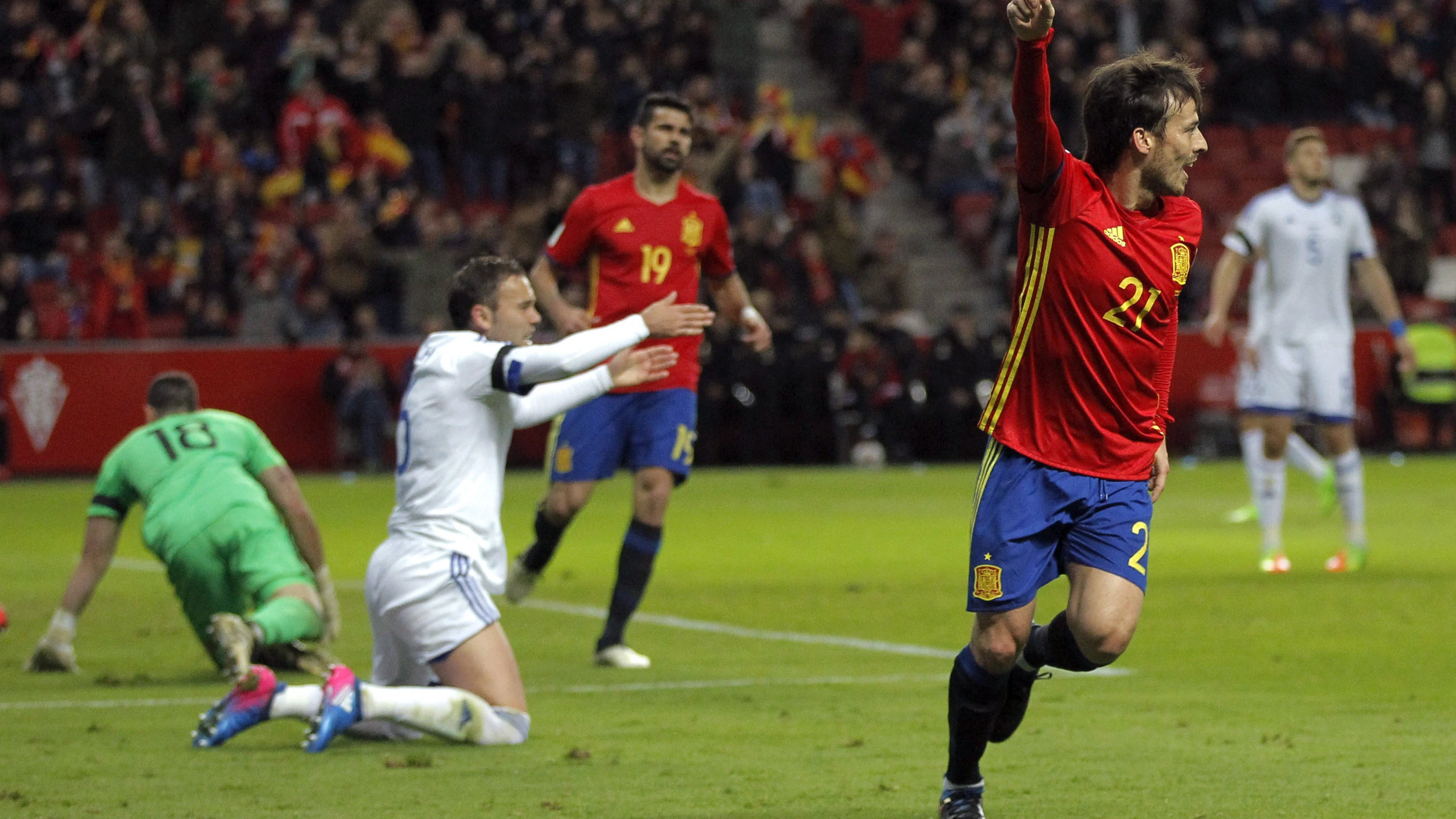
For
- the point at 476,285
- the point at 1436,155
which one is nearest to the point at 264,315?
the point at 1436,155

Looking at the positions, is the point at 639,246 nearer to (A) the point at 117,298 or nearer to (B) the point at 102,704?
(B) the point at 102,704

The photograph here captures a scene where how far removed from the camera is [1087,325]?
5.68 m

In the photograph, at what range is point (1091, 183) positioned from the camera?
568 cm

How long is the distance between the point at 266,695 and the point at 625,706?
5.64 ft

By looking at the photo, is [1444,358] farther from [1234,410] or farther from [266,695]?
[266,695]

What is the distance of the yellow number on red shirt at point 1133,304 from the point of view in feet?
18.7

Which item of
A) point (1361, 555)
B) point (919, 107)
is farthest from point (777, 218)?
point (1361, 555)

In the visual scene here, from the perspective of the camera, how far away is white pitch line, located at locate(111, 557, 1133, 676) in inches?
377

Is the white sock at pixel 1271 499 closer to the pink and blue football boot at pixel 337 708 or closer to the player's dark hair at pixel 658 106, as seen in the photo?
the player's dark hair at pixel 658 106

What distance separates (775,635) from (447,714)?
3.54 m

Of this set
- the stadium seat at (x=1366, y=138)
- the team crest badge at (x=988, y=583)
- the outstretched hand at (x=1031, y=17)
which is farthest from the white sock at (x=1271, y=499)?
the stadium seat at (x=1366, y=138)

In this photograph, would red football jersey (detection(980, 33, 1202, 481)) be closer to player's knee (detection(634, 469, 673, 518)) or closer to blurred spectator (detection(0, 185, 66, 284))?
player's knee (detection(634, 469, 673, 518))

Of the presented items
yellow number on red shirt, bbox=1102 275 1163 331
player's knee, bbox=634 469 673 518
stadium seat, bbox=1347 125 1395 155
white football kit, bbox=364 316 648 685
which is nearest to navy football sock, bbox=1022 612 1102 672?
yellow number on red shirt, bbox=1102 275 1163 331

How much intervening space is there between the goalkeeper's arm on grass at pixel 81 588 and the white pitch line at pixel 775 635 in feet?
9.53
